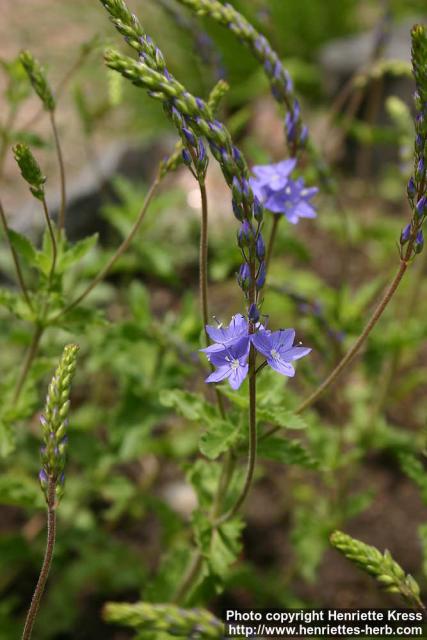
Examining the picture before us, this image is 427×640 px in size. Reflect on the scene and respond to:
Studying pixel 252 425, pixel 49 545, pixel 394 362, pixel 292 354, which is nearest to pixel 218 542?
pixel 252 425

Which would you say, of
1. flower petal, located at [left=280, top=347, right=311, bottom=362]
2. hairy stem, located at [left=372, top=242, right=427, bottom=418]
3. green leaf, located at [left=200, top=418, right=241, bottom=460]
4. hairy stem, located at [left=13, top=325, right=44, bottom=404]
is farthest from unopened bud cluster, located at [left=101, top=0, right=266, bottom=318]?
hairy stem, located at [left=372, top=242, right=427, bottom=418]

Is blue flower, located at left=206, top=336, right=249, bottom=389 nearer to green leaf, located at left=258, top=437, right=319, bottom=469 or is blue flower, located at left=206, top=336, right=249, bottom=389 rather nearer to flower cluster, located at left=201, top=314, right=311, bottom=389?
flower cluster, located at left=201, top=314, right=311, bottom=389

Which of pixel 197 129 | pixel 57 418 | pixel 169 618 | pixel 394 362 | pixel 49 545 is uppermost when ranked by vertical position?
pixel 394 362

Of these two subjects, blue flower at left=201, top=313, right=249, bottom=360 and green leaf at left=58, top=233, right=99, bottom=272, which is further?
green leaf at left=58, top=233, right=99, bottom=272

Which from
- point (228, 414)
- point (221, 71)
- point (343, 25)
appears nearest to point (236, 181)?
point (228, 414)

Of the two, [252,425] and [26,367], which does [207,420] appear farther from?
[26,367]

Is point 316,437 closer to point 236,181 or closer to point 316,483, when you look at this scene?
point 316,483
